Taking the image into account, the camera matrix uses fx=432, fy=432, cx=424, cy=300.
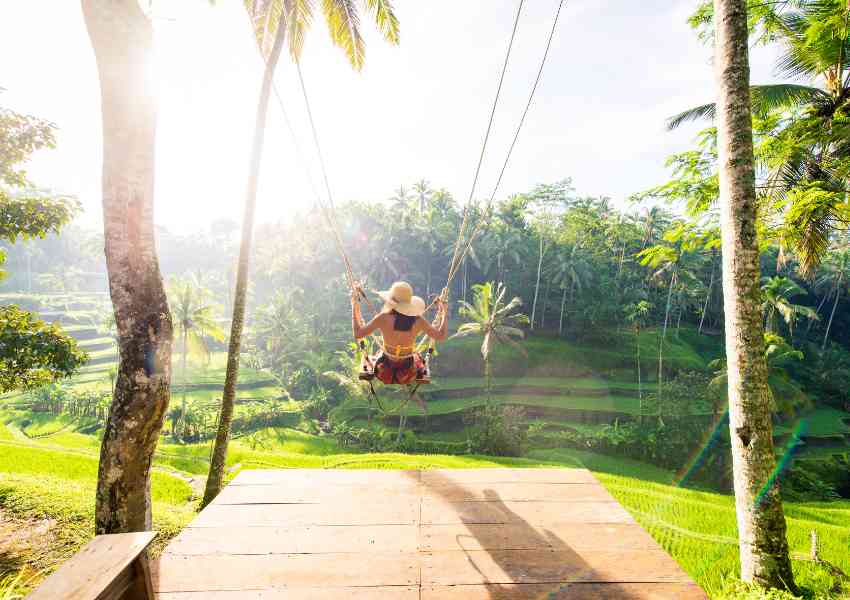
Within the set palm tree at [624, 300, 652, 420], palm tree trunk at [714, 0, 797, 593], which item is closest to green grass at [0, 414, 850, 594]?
palm tree trunk at [714, 0, 797, 593]

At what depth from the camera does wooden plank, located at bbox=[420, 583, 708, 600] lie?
2471mm

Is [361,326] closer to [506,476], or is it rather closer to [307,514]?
[307,514]

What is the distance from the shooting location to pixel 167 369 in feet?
12.1

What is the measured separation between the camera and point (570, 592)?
251cm

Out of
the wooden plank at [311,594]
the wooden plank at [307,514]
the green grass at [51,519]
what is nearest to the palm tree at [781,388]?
the green grass at [51,519]

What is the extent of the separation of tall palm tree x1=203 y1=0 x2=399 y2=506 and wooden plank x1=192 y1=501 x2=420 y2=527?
173 inches

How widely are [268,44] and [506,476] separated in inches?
333

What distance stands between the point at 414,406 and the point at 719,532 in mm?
22375

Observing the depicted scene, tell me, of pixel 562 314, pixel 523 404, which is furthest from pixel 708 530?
pixel 562 314

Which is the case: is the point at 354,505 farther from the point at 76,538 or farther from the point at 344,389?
the point at 344,389

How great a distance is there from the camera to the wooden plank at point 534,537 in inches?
117

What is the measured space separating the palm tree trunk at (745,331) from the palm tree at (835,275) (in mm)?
53520

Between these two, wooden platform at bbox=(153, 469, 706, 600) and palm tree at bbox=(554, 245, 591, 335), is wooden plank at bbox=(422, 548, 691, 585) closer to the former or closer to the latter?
wooden platform at bbox=(153, 469, 706, 600)

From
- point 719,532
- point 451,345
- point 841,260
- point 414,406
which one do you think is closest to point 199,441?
point 414,406
